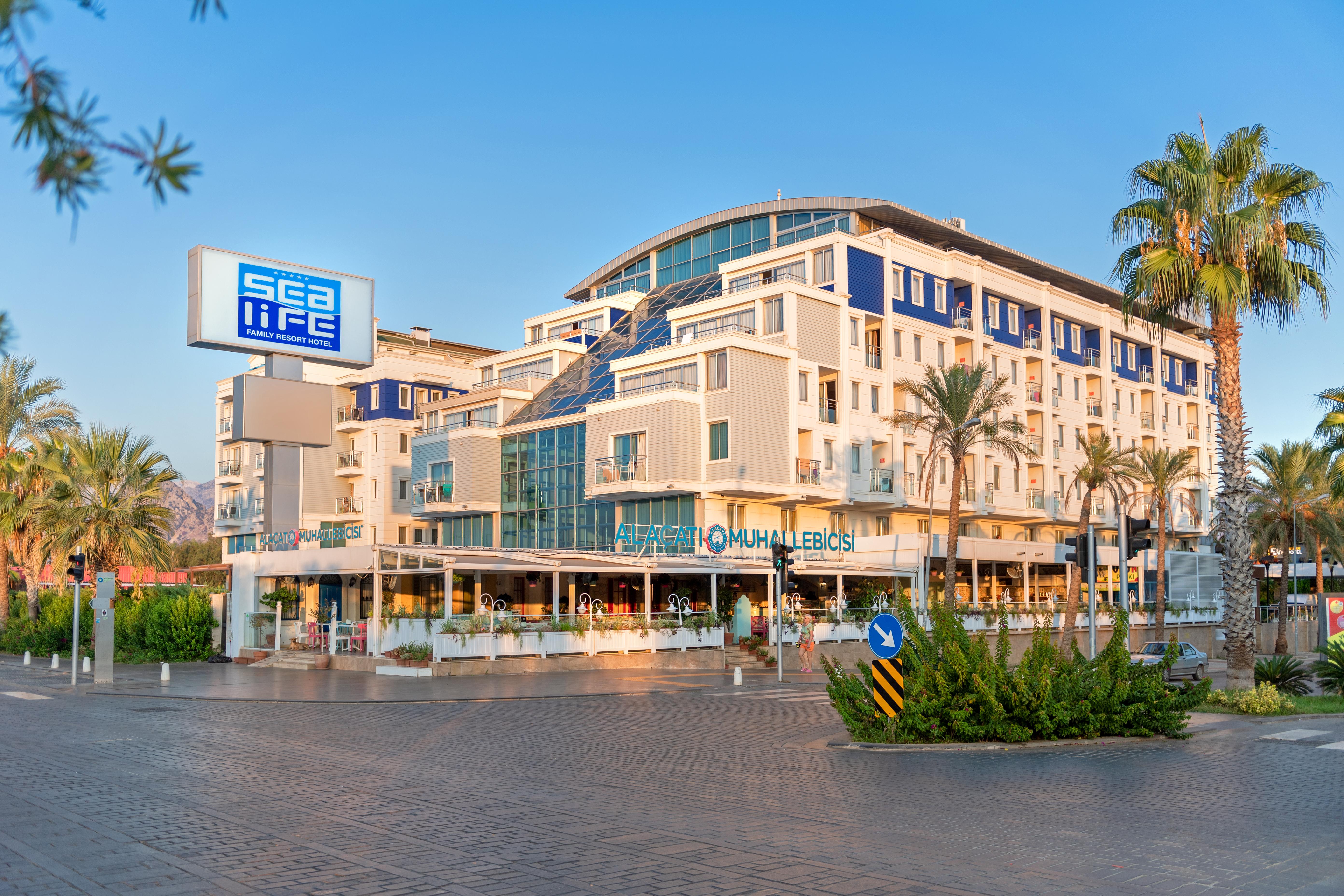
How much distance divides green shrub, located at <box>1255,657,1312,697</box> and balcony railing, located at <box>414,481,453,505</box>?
131ft

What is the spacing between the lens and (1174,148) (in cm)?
2250

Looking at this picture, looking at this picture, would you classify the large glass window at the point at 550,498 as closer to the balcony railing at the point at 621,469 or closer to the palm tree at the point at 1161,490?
the balcony railing at the point at 621,469

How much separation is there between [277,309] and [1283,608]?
45.6 metres

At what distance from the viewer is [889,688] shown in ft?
51.4

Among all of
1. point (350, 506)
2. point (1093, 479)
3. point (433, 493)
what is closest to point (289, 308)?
point (433, 493)

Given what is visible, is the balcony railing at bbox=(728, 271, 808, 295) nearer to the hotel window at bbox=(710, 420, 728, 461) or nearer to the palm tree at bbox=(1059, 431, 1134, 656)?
the hotel window at bbox=(710, 420, 728, 461)

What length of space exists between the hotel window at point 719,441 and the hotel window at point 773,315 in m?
5.62

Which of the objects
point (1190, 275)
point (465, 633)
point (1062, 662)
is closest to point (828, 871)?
point (1062, 662)

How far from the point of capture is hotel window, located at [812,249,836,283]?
50719 mm

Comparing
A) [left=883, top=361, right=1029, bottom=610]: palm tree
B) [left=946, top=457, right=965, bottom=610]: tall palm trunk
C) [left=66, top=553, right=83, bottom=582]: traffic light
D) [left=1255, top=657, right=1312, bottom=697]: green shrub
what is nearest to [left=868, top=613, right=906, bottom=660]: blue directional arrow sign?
[left=1255, top=657, right=1312, bottom=697]: green shrub

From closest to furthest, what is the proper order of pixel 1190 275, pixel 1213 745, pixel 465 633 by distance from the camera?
1. pixel 1213 745
2. pixel 1190 275
3. pixel 465 633

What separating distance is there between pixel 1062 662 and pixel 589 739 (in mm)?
7168

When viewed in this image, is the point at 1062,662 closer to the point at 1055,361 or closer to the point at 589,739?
the point at 589,739

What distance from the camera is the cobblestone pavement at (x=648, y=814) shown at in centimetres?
767
